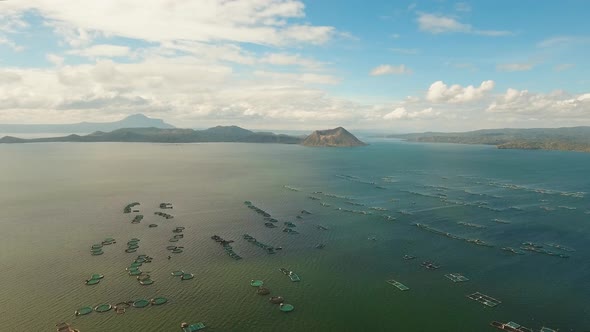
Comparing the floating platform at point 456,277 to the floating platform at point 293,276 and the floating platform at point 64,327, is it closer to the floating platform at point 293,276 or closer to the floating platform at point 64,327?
the floating platform at point 293,276

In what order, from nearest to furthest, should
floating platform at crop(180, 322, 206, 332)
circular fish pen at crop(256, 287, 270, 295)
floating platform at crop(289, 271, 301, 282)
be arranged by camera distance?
floating platform at crop(180, 322, 206, 332) → circular fish pen at crop(256, 287, 270, 295) → floating platform at crop(289, 271, 301, 282)

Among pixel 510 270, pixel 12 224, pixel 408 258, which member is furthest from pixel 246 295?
pixel 12 224

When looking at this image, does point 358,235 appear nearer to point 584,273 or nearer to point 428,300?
point 428,300

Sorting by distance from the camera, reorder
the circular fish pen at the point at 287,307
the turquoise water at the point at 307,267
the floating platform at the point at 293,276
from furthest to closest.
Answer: the floating platform at the point at 293,276, the circular fish pen at the point at 287,307, the turquoise water at the point at 307,267

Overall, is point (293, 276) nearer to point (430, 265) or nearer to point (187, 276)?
point (187, 276)

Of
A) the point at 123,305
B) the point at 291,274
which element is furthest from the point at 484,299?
the point at 123,305

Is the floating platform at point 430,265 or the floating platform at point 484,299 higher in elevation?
the floating platform at point 430,265

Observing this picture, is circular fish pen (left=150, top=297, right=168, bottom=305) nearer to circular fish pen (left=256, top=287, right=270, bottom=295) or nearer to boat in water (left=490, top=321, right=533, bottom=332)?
circular fish pen (left=256, top=287, right=270, bottom=295)

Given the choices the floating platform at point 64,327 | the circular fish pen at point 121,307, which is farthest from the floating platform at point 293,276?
the floating platform at point 64,327

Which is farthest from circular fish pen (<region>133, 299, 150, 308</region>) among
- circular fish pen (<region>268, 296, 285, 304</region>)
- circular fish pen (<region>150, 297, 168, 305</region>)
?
circular fish pen (<region>268, 296, 285, 304</region>)
